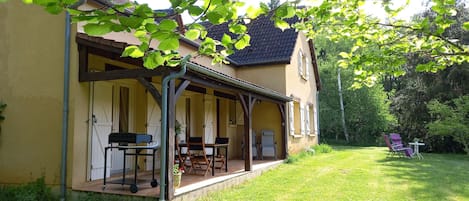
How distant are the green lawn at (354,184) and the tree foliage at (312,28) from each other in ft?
10.3

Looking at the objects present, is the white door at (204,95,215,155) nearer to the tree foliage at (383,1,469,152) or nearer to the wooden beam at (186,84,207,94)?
the wooden beam at (186,84,207,94)

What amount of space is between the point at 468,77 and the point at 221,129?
1241 centimetres

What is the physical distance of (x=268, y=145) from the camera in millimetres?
11547

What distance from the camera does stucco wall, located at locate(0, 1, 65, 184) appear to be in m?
6.06

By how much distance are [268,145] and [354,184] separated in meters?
4.32

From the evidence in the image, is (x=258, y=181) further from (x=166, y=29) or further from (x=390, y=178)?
(x=166, y=29)

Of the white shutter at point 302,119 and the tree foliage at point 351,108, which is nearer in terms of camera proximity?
the white shutter at point 302,119

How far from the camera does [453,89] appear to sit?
1688 centimetres

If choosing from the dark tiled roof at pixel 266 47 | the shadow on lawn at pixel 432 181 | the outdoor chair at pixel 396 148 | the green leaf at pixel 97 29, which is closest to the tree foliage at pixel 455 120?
the outdoor chair at pixel 396 148

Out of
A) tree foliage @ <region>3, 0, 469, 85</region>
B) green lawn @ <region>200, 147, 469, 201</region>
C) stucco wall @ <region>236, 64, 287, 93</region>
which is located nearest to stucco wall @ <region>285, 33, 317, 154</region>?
stucco wall @ <region>236, 64, 287, 93</region>

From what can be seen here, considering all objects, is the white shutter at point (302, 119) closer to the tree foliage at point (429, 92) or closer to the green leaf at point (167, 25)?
the tree foliage at point (429, 92)

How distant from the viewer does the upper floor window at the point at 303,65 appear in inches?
579

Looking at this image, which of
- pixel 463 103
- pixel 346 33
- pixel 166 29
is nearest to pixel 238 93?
pixel 346 33

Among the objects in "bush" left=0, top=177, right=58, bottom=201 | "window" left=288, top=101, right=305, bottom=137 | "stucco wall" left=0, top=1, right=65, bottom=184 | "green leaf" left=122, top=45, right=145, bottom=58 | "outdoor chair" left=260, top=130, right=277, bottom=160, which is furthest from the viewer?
"window" left=288, top=101, right=305, bottom=137
